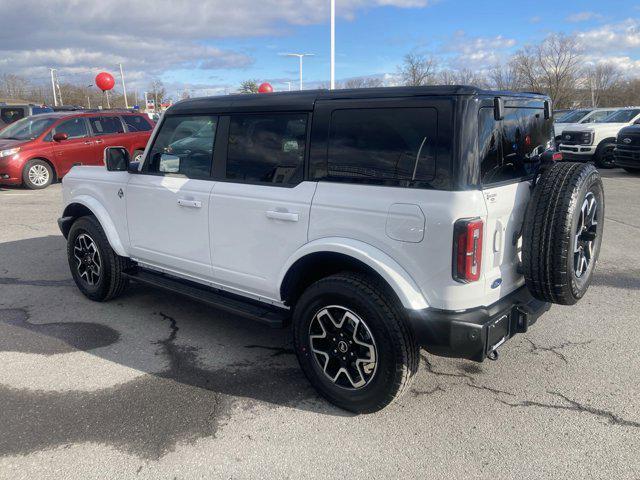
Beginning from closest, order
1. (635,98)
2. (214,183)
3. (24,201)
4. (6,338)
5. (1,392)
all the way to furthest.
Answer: (1,392)
(214,183)
(6,338)
(24,201)
(635,98)

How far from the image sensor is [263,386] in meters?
3.48

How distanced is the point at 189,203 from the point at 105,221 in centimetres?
125

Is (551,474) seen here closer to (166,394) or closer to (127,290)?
(166,394)

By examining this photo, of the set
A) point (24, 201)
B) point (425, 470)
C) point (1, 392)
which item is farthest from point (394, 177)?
point (24, 201)

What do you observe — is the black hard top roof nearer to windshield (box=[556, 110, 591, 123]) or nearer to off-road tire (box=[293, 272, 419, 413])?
off-road tire (box=[293, 272, 419, 413])

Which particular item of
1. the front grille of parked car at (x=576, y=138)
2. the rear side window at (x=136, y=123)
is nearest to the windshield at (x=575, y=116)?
the front grille of parked car at (x=576, y=138)

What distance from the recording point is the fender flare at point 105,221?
Answer: 4.61 metres

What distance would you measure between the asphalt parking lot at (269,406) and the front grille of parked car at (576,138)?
1213 centimetres

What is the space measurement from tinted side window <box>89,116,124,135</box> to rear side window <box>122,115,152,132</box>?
0.21m

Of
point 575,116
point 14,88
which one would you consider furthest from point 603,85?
point 14,88

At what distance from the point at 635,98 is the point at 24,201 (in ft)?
200

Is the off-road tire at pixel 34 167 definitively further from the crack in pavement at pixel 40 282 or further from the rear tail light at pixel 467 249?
the rear tail light at pixel 467 249

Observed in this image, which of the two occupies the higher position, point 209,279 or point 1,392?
point 209,279

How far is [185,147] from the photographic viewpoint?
13.5ft
